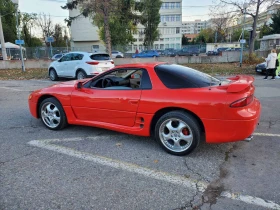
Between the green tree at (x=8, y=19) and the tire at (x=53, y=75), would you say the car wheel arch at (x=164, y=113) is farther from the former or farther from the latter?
the green tree at (x=8, y=19)

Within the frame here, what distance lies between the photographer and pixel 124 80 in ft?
14.6

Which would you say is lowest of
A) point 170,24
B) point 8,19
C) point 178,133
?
point 178,133

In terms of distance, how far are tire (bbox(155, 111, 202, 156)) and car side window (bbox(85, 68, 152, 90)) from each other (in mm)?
611

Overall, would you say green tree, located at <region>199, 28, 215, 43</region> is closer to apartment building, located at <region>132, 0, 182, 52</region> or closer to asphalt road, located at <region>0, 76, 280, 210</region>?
apartment building, located at <region>132, 0, 182, 52</region>

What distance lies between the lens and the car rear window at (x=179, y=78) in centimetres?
350

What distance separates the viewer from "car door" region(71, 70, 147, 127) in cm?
373

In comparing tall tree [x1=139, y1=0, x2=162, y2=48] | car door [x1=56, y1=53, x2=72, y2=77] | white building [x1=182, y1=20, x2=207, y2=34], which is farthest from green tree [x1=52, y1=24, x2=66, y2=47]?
white building [x1=182, y1=20, x2=207, y2=34]

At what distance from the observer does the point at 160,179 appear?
9.50ft

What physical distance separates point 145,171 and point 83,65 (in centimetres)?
923

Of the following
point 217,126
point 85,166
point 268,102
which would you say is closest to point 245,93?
point 217,126

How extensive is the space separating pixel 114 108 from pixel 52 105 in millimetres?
1504

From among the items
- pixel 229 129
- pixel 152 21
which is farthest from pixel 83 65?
pixel 152 21

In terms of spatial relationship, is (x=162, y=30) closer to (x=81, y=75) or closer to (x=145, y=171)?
(x=81, y=75)

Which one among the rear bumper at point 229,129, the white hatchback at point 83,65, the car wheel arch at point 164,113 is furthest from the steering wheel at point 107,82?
the white hatchback at point 83,65
